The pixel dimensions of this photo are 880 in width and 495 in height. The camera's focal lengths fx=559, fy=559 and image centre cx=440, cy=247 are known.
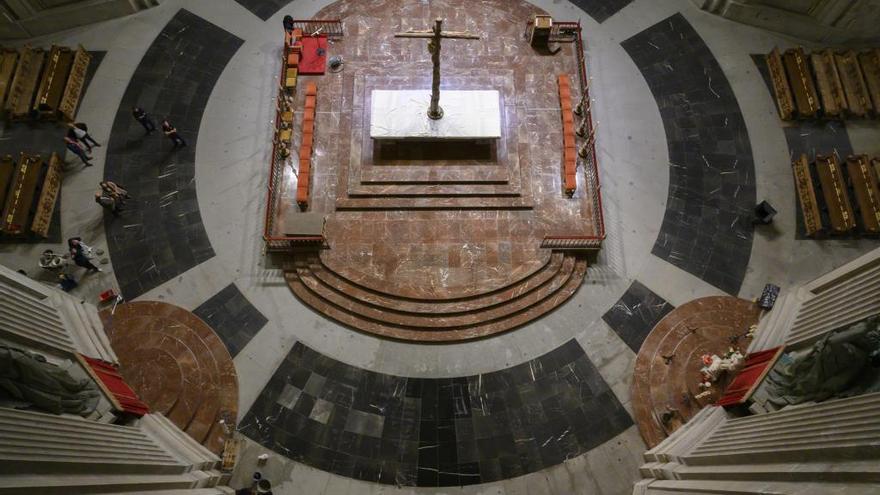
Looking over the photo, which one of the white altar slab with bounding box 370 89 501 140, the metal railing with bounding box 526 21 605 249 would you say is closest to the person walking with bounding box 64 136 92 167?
the white altar slab with bounding box 370 89 501 140

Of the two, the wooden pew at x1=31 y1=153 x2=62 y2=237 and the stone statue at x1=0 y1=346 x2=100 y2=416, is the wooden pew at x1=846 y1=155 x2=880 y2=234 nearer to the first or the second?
the stone statue at x1=0 y1=346 x2=100 y2=416

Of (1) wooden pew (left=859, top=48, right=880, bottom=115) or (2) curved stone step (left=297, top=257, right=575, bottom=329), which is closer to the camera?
(2) curved stone step (left=297, top=257, right=575, bottom=329)

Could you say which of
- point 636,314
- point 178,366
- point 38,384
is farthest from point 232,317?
point 636,314

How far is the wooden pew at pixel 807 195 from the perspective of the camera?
14000 millimetres

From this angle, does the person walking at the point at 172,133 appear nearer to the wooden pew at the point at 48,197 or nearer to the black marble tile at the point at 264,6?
the wooden pew at the point at 48,197

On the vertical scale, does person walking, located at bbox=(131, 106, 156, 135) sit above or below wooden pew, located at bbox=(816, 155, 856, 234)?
above

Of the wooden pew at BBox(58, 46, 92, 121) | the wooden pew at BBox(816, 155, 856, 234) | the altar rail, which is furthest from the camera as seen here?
the altar rail

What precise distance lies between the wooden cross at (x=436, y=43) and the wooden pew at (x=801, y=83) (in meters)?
9.49

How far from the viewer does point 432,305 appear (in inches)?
524

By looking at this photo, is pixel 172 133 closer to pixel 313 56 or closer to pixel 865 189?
pixel 313 56

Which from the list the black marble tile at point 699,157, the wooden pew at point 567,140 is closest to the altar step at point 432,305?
the wooden pew at point 567,140

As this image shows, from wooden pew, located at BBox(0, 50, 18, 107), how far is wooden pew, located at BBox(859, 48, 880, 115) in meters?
23.7

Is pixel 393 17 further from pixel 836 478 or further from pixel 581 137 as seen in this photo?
pixel 836 478

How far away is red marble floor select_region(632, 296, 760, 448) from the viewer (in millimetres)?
12141
